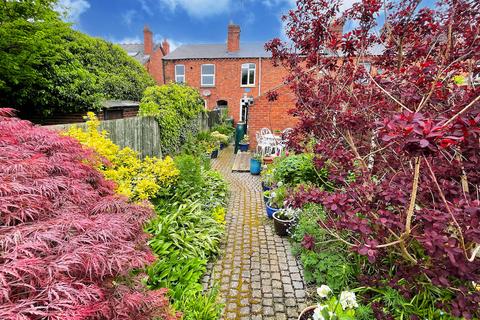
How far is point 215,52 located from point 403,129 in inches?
844

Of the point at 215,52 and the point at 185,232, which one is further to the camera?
the point at 215,52

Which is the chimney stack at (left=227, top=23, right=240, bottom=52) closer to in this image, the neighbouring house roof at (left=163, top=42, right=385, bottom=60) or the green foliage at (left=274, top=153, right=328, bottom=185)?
the neighbouring house roof at (left=163, top=42, right=385, bottom=60)

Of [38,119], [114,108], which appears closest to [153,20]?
[114,108]

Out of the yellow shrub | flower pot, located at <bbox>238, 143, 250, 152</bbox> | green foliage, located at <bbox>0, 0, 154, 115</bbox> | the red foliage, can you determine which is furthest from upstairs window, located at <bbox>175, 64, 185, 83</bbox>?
the red foliage

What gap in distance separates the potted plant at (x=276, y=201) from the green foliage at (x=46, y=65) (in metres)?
6.04

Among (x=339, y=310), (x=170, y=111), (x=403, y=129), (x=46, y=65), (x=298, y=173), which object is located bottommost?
(x=339, y=310)

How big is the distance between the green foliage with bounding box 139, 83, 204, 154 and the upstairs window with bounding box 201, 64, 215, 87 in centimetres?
1120

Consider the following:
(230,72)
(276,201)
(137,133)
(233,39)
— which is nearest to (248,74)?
(230,72)

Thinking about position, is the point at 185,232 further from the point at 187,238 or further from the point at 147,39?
the point at 147,39

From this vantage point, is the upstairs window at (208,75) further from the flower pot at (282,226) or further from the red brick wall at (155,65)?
the flower pot at (282,226)

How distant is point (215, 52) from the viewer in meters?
20.8

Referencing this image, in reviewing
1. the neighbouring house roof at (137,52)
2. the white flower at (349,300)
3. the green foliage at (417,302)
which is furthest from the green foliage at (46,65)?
the neighbouring house roof at (137,52)

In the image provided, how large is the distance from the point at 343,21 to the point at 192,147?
683 cm

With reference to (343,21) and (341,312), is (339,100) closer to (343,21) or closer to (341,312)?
(343,21)
